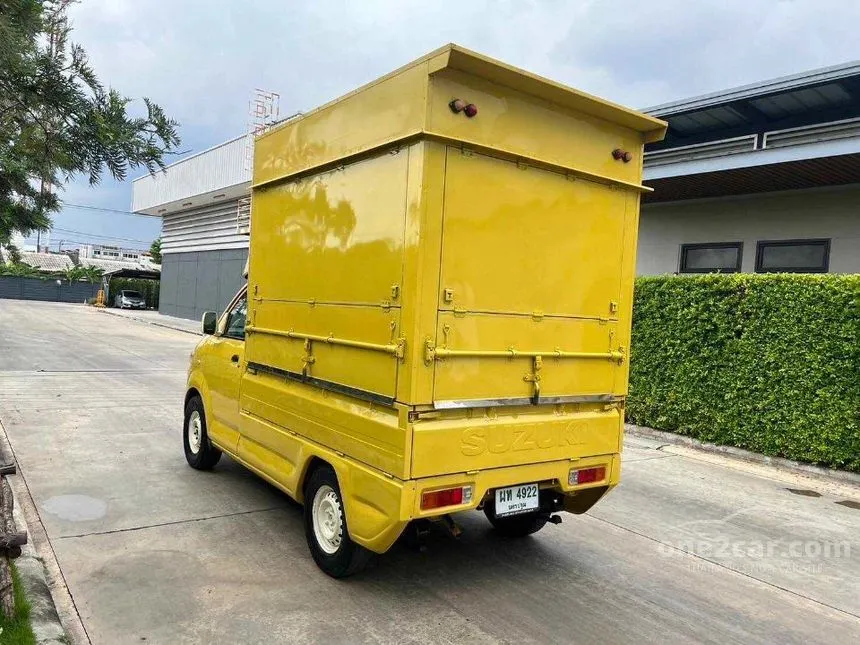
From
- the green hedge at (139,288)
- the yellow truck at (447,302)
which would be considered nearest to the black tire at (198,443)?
the yellow truck at (447,302)

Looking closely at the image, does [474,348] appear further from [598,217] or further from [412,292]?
[598,217]

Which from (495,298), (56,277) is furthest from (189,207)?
(495,298)

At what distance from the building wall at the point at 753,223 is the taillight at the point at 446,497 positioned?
946 centimetres

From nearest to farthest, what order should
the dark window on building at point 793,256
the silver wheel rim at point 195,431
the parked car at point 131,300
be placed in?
the silver wheel rim at point 195,431 → the dark window on building at point 793,256 → the parked car at point 131,300

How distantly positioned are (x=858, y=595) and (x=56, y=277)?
213ft

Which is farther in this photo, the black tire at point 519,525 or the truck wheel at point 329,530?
the black tire at point 519,525

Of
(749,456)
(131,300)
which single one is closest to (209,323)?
(749,456)

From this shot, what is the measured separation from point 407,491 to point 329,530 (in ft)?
3.49

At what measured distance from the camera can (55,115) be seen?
372 cm

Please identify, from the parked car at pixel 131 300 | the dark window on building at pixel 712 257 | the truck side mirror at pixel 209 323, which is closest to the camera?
the truck side mirror at pixel 209 323

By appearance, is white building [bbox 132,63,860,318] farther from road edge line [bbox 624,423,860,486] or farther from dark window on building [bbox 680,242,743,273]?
road edge line [bbox 624,423,860,486]

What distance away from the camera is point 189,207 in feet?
115

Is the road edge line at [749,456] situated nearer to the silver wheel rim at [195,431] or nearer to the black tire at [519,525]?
the black tire at [519,525]

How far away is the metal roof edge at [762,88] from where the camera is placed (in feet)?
30.3
